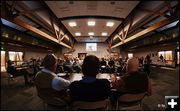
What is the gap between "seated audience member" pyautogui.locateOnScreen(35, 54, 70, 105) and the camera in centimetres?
140

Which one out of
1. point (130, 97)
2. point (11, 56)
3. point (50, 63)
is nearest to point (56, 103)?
point (50, 63)

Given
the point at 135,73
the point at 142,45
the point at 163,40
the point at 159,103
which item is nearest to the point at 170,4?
the point at 159,103

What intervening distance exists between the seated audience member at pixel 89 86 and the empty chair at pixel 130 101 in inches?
15.7

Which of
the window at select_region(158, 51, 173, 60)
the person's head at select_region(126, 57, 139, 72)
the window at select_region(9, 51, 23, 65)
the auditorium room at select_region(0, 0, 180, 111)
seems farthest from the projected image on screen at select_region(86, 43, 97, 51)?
the person's head at select_region(126, 57, 139, 72)

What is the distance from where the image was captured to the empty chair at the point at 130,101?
157 cm

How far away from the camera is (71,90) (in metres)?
1.20

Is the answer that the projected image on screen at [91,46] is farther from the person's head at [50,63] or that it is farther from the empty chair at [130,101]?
the person's head at [50,63]

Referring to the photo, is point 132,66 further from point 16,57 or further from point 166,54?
point 166,54

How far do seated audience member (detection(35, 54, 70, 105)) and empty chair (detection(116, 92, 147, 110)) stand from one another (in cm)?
51

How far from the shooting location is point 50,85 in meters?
1.39

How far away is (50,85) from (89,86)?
380mm

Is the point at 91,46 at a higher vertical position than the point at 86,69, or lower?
higher

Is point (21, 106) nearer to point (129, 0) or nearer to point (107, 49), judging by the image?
point (129, 0)

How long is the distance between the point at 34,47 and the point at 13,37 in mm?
833
